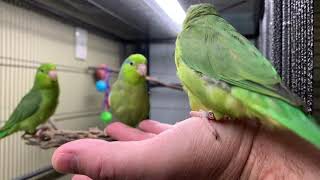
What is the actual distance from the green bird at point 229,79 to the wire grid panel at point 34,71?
0.77 metres

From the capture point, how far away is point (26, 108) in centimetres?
121

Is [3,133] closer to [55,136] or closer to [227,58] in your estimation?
[55,136]

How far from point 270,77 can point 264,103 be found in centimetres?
4

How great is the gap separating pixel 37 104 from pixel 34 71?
16 centimetres

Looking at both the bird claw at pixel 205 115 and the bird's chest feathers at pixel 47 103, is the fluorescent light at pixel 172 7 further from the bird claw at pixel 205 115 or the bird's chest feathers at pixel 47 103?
the bird's chest feathers at pixel 47 103

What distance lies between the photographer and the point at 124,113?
1.28 meters

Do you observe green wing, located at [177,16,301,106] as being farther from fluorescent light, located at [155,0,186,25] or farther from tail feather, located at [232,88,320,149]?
fluorescent light, located at [155,0,186,25]

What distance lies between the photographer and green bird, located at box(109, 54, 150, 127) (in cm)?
127

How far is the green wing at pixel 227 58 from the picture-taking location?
0.43 meters

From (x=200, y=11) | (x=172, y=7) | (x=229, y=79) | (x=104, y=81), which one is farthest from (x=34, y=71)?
(x=229, y=79)

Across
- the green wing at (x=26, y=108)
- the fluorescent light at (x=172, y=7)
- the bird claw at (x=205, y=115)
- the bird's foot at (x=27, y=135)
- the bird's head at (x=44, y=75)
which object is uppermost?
the fluorescent light at (x=172, y=7)

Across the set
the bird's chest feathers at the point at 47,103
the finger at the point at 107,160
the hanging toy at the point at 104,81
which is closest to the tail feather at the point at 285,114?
the finger at the point at 107,160

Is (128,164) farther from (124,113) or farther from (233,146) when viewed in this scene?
(124,113)

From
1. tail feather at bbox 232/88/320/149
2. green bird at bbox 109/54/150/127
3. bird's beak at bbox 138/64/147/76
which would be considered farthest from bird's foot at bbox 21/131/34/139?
tail feather at bbox 232/88/320/149
